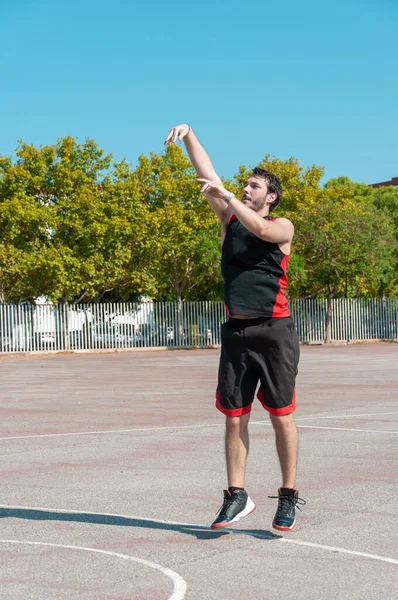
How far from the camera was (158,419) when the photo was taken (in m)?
12.9

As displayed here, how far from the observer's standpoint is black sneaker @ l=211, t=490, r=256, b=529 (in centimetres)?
568

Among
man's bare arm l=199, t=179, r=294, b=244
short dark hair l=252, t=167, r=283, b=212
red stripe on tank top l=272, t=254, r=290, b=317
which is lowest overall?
red stripe on tank top l=272, t=254, r=290, b=317

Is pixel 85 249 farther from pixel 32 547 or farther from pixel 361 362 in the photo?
pixel 32 547

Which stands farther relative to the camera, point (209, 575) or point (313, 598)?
point (209, 575)

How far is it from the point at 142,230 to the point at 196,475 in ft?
126

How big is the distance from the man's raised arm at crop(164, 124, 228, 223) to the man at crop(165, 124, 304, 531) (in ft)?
0.06

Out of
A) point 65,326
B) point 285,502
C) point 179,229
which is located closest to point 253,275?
point 285,502

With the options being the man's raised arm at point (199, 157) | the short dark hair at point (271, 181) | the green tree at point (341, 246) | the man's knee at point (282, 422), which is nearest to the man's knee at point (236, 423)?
the man's knee at point (282, 422)

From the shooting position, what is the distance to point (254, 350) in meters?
5.77

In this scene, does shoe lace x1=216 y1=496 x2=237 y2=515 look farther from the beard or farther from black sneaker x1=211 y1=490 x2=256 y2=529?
the beard

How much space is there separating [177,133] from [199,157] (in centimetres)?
25

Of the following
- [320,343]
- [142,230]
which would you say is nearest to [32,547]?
[142,230]

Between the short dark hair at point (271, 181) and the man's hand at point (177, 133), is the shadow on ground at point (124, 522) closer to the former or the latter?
the short dark hair at point (271, 181)

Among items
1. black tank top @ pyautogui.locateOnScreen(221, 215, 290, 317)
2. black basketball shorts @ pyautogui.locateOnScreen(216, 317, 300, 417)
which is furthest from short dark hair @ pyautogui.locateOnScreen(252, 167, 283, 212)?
black basketball shorts @ pyautogui.locateOnScreen(216, 317, 300, 417)
